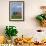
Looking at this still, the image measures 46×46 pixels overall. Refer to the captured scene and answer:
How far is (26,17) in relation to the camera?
12.7 ft

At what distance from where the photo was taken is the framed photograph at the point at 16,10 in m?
3.85

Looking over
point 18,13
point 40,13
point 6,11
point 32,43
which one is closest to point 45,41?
point 32,43

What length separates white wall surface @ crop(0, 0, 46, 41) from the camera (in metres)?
3.85

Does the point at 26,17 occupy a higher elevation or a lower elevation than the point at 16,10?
lower

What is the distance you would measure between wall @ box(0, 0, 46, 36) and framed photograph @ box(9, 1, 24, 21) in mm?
72

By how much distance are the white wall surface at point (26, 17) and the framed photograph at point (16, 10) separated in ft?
0.24

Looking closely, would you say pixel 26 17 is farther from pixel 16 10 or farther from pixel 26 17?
pixel 16 10

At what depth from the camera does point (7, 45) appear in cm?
347

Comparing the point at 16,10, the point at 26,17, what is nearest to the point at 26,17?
the point at 26,17

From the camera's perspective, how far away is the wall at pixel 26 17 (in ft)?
12.6

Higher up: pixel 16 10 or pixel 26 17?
pixel 16 10

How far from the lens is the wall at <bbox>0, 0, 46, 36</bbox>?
3.85 meters

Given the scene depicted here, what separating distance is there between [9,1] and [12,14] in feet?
1.03

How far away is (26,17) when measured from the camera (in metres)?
3.87
